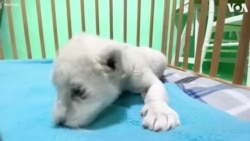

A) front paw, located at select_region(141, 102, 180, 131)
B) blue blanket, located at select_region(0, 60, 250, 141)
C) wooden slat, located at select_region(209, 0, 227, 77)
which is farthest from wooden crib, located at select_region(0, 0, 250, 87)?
front paw, located at select_region(141, 102, 180, 131)

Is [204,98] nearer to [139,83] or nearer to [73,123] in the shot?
[139,83]

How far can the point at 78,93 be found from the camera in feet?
2.63

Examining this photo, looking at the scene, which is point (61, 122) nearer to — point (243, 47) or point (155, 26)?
point (243, 47)

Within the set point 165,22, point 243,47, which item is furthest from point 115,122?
point 165,22

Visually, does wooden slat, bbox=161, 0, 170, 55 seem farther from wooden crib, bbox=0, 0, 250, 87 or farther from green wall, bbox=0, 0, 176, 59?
green wall, bbox=0, 0, 176, 59

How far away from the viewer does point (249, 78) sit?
62.3 inches

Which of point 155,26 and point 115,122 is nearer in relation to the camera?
point 115,122

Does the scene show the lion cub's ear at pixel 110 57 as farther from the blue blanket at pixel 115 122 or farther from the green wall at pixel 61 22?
the green wall at pixel 61 22

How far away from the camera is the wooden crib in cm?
128

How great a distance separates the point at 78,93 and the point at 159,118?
21cm

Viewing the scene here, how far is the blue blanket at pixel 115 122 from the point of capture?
2.54ft

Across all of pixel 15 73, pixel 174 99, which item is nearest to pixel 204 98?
pixel 174 99

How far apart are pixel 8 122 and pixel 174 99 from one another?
1.61 feet

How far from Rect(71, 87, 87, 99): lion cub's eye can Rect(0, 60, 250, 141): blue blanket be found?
83mm
